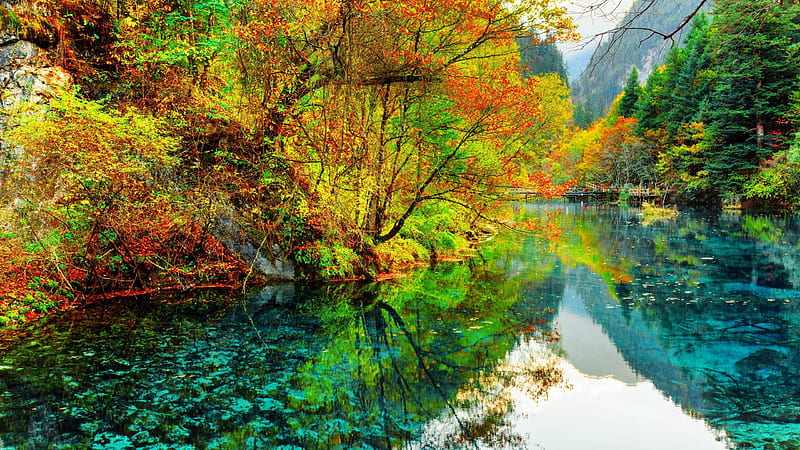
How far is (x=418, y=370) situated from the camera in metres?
6.40

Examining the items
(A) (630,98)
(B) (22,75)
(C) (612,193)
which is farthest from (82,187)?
(A) (630,98)

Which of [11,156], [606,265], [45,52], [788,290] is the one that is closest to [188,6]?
[45,52]

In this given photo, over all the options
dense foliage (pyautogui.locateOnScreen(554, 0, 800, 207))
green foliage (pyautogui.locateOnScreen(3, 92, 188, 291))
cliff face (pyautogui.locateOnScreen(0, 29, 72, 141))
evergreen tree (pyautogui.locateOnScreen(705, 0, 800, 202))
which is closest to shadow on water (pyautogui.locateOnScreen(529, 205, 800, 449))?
green foliage (pyautogui.locateOnScreen(3, 92, 188, 291))

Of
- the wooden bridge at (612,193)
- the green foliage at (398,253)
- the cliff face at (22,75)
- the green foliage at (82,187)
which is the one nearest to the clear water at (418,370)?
the green foliage at (82,187)

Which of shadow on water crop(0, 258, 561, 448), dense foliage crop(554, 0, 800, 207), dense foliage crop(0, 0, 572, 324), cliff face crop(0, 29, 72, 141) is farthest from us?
dense foliage crop(554, 0, 800, 207)

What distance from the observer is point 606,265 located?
14906 mm

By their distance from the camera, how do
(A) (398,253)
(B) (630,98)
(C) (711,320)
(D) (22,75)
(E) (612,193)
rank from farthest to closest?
(B) (630,98), (E) (612,193), (A) (398,253), (D) (22,75), (C) (711,320)

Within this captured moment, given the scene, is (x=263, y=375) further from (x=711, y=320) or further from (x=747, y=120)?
(x=747, y=120)

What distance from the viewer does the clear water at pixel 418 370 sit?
15.9ft

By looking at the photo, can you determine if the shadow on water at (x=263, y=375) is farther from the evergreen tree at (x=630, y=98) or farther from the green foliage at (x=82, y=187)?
the evergreen tree at (x=630, y=98)

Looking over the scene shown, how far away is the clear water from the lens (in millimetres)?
4836

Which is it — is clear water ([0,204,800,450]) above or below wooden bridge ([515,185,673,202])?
below

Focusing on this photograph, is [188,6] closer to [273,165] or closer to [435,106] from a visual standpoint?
[273,165]

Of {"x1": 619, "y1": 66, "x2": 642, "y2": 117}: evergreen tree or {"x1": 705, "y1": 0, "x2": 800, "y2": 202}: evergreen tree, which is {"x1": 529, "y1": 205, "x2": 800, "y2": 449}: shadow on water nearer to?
{"x1": 705, "y1": 0, "x2": 800, "y2": 202}: evergreen tree
